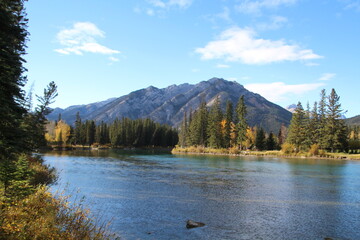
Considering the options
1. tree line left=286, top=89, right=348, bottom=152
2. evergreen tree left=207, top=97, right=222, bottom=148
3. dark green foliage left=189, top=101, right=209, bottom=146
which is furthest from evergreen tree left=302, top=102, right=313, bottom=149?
dark green foliage left=189, top=101, right=209, bottom=146

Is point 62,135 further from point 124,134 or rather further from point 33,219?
point 33,219

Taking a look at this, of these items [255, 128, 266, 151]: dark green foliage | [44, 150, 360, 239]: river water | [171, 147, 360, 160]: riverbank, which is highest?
[255, 128, 266, 151]: dark green foliage

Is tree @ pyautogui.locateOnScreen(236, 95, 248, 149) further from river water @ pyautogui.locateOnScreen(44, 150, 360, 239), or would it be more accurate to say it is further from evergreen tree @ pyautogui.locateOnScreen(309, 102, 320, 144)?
river water @ pyautogui.locateOnScreen(44, 150, 360, 239)

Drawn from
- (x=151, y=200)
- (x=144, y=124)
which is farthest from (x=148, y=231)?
(x=144, y=124)

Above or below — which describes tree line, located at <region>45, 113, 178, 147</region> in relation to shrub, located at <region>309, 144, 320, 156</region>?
above

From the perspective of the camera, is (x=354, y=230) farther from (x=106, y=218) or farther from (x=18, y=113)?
(x=18, y=113)

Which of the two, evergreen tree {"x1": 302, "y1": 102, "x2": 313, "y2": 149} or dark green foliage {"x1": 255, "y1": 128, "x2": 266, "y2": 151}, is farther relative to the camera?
dark green foliage {"x1": 255, "y1": 128, "x2": 266, "y2": 151}

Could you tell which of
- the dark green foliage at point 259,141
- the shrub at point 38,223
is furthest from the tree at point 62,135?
the shrub at point 38,223

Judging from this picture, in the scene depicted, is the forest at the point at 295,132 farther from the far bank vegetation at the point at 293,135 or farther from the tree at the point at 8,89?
the tree at the point at 8,89

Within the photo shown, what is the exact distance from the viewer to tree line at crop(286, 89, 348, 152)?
93500 millimetres

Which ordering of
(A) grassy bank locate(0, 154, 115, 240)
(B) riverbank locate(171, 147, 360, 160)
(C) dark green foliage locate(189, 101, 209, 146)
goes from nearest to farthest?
(A) grassy bank locate(0, 154, 115, 240)
(B) riverbank locate(171, 147, 360, 160)
(C) dark green foliage locate(189, 101, 209, 146)

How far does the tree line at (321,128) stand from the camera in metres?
93.5

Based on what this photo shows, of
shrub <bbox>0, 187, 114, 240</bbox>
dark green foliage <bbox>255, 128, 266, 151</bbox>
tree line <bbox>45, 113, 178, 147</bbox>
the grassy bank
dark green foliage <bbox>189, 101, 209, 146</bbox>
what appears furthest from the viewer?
tree line <bbox>45, 113, 178, 147</bbox>

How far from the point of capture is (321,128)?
97.4 m
